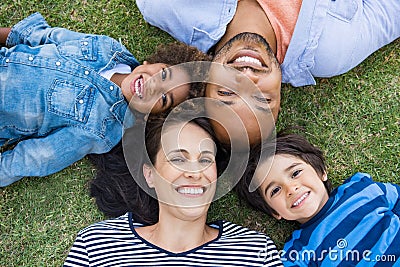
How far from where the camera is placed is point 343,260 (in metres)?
2.03

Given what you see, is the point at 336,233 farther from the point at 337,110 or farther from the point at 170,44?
the point at 170,44

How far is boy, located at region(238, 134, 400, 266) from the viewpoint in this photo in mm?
2035

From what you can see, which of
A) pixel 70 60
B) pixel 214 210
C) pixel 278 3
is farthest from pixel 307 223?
pixel 70 60

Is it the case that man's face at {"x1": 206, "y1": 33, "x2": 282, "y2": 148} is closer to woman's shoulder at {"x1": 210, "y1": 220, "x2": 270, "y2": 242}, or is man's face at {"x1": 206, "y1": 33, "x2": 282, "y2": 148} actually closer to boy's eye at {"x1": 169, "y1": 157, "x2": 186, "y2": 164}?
boy's eye at {"x1": 169, "y1": 157, "x2": 186, "y2": 164}

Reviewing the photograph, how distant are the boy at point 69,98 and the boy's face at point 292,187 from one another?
1.48 feet

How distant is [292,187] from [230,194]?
16.4 inches

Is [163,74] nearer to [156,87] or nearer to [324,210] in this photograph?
[156,87]

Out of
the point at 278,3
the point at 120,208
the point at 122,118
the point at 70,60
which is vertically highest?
the point at 278,3

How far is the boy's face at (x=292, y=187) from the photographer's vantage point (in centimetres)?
205

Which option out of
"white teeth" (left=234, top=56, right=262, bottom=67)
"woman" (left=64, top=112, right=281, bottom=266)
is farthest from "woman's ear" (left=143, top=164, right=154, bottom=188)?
"white teeth" (left=234, top=56, right=262, bottom=67)

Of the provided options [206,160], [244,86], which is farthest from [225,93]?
[206,160]

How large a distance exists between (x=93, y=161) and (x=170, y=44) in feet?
2.13

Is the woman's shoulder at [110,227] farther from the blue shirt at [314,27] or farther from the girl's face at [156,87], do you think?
the blue shirt at [314,27]

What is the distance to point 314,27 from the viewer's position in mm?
2133
